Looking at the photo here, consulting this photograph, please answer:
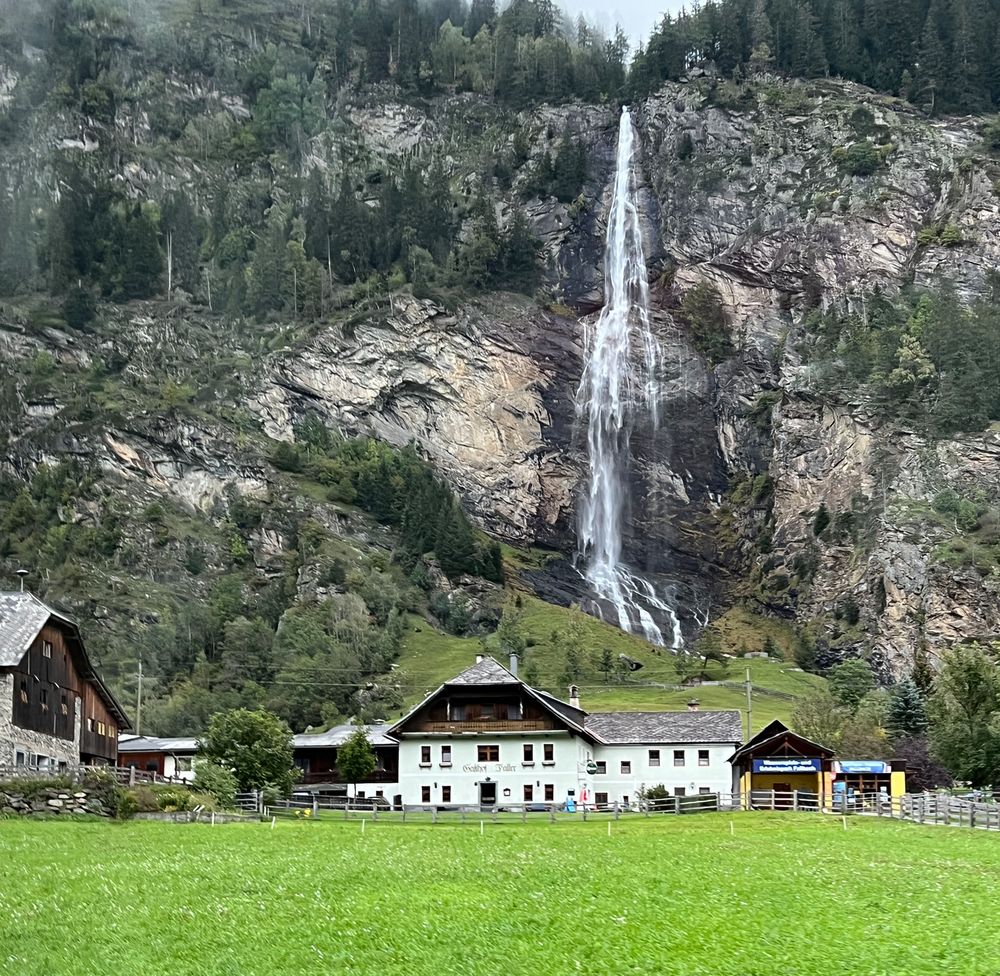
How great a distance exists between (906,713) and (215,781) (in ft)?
186

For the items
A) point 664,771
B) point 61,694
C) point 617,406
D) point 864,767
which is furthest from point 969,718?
point 617,406

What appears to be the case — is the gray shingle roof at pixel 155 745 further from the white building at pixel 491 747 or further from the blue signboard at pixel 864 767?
the blue signboard at pixel 864 767

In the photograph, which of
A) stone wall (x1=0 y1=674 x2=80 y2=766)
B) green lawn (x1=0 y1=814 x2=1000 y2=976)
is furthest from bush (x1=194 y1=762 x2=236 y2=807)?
green lawn (x1=0 y1=814 x2=1000 y2=976)

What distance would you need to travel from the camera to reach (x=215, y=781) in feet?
173

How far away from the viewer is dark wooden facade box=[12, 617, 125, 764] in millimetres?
54219

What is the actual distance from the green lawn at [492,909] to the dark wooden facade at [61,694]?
67.2ft

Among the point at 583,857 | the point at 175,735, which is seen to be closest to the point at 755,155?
the point at 175,735

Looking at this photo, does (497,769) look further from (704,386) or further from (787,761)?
(704,386)

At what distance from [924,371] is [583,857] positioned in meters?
135

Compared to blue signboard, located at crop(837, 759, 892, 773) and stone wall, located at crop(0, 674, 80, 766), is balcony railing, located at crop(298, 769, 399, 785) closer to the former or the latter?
stone wall, located at crop(0, 674, 80, 766)

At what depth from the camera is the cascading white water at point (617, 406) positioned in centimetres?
15162

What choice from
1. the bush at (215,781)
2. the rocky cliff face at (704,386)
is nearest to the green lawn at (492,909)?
the bush at (215,781)

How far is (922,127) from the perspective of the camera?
188m

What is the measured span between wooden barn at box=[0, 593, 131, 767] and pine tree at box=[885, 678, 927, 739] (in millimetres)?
52258
